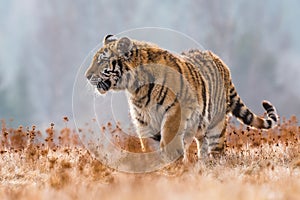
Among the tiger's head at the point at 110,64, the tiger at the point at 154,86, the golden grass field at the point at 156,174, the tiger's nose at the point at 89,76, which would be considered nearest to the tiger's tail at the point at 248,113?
the golden grass field at the point at 156,174

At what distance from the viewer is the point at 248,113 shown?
352 inches

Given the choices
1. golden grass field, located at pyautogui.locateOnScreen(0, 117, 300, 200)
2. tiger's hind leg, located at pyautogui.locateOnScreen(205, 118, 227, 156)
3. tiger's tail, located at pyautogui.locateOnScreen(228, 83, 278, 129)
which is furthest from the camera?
tiger's tail, located at pyautogui.locateOnScreen(228, 83, 278, 129)

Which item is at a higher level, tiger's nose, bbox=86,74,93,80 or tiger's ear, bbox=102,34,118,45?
tiger's ear, bbox=102,34,118,45

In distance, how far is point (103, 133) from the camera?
934cm

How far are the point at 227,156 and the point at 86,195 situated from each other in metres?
4.78

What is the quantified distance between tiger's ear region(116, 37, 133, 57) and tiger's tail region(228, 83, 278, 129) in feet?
9.52

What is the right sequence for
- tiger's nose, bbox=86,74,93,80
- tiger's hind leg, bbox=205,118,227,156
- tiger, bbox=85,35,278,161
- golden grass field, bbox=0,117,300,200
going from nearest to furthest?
golden grass field, bbox=0,117,300,200 < tiger, bbox=85,35,278,161 < tiger's nose, bbox=86,74,93,80 < tiger's hind leg, bbox=205,118,227,156

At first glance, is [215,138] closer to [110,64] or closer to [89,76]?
[110,64]

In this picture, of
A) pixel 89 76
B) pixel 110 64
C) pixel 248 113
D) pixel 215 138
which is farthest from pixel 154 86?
pixel 248 113

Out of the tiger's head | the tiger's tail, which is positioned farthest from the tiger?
the tiger's tail

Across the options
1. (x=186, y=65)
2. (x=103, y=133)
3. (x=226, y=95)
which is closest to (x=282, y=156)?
(x=226, y=95)

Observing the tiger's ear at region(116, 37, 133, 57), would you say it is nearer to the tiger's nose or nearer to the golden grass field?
the tiger's nose

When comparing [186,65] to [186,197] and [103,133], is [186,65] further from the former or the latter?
[186,197]

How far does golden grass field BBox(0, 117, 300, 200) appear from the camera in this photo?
11.9ft
